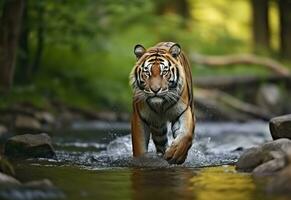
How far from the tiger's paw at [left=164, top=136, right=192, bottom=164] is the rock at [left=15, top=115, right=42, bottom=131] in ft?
26.4

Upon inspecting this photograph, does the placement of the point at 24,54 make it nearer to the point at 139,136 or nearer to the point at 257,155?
the point at 139,136

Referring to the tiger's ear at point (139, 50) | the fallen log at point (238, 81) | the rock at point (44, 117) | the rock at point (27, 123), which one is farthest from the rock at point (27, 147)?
the fallen log at point (238, 81)

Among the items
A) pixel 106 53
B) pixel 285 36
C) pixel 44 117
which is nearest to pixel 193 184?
pixel 44 117

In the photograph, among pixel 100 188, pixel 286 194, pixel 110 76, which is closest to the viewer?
pixel 286 194

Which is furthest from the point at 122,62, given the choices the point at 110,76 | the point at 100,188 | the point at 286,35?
the point at 100,188

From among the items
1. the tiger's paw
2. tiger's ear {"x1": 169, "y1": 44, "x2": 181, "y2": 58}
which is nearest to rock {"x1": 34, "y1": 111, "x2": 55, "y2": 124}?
tiger's ear {"x1": 169, "y1": 44, "x2": 181, "y2": 58}

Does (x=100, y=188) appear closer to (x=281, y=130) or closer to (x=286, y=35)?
(x=281, y=130)

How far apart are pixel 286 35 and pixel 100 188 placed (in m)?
23.5

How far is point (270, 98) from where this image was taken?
24.9 meters

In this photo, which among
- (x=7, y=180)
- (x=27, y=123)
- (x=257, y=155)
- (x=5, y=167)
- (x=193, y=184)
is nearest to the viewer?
(x=7, y=180)

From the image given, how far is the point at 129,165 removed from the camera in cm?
1000

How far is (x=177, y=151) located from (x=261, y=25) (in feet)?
73.2

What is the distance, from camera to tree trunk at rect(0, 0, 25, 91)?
57.4ft

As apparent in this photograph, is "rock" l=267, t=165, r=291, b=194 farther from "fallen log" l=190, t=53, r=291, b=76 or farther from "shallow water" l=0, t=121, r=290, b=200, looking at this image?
"fallen log" l=190, t=53, r=291, b=76
